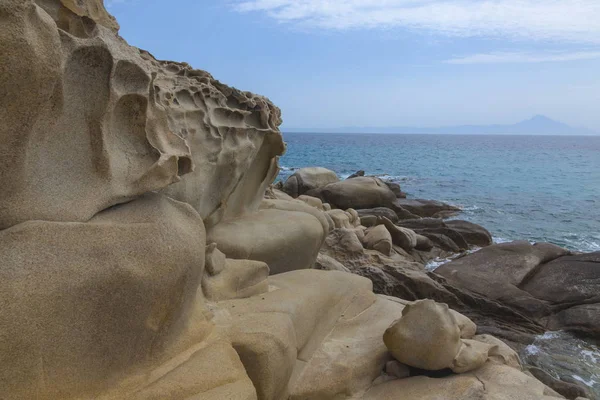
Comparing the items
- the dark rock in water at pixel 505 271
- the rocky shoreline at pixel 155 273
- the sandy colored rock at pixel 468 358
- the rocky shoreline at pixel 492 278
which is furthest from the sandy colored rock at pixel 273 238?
the dark rock in water at pixel 505 271

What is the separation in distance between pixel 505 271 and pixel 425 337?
537 cm

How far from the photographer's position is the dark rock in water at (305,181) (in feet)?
51.4

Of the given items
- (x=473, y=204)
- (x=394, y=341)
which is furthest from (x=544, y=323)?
(x=473, y=204)

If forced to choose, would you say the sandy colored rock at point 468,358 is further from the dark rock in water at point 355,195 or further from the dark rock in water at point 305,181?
the dark rock in water at point 305,181

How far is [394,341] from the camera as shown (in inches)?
127

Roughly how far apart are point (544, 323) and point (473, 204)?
13050mm

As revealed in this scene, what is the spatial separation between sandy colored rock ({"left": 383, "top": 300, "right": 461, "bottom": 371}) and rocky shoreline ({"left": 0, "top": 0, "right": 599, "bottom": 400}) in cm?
1

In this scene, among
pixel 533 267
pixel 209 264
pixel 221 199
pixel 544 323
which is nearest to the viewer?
pixel 209 264

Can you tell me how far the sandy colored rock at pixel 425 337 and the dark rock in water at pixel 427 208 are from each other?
11.6 m

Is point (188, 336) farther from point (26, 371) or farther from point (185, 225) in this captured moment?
point (26, 371)

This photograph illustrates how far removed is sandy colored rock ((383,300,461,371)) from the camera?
10.3 feet

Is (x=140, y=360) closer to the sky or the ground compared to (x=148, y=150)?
closer to the ground

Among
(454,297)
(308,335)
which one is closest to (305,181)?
(454,297)

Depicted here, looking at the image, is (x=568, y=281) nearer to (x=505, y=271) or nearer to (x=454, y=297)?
(x=505, y=271)
